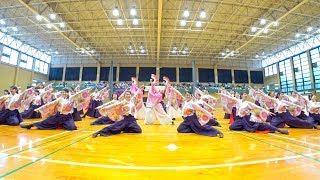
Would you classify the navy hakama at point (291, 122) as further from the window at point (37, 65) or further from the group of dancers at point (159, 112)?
the window at point (37, 65)

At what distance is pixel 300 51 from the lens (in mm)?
24906

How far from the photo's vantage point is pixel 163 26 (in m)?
19.6

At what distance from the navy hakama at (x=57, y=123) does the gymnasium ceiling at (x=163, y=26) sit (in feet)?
35.3

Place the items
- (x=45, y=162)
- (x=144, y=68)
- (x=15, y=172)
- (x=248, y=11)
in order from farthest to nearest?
1. (x=144, y=68)
2. (x=248, y=11)
3. (x=45, y=162)
4. (x=15, y=172)

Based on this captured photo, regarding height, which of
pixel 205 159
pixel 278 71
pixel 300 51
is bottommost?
pixel 205 159

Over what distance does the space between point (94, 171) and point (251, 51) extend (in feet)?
98.1

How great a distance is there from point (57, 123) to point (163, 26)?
Result: 1646cm

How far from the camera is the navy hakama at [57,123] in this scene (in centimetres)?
563

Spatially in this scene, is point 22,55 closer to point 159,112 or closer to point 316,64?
point 159,112

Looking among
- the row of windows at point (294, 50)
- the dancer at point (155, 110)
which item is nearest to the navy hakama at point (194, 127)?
the dancer at point (155, 110)

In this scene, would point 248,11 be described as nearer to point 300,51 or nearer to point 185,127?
point 300,51

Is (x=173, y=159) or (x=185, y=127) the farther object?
(x=185, y=127)

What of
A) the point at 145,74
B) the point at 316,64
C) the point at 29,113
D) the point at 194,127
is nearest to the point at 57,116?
the point at 194,127

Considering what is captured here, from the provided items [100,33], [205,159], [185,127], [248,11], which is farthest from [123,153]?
[100,33]
